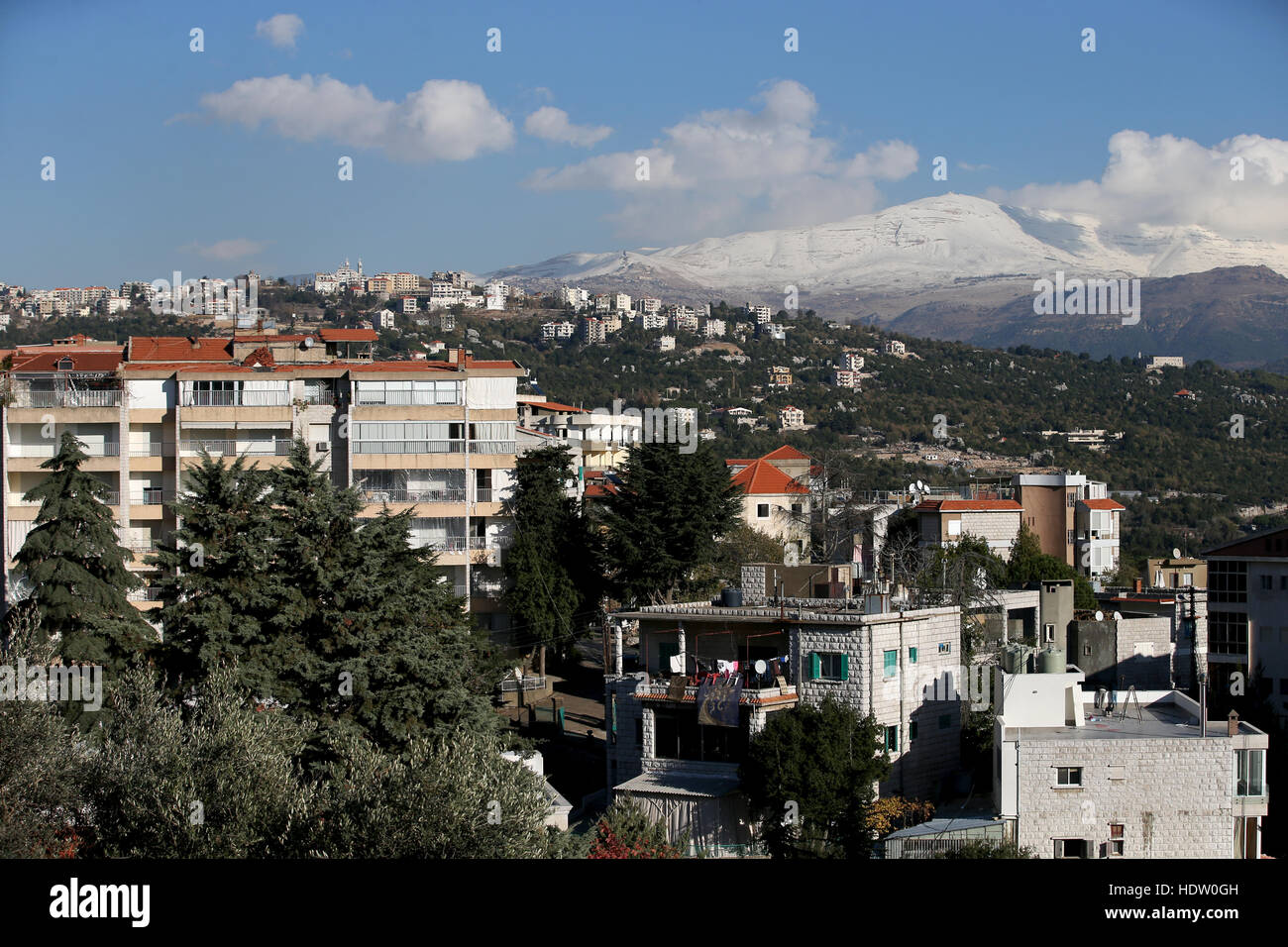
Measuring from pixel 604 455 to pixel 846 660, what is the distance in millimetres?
51413

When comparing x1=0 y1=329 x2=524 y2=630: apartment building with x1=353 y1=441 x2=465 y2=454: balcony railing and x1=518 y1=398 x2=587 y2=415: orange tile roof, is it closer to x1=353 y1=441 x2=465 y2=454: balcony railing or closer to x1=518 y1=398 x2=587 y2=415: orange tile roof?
x1=353 y1=441 x2=465 y2=454: balcony railing

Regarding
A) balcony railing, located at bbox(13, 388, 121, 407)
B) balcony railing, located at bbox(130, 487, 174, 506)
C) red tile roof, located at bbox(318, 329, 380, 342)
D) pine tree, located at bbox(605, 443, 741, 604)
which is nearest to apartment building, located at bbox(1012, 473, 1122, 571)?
pine tree, located at bbox(605, 443, 741, 604)

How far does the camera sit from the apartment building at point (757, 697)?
26219 millimetres

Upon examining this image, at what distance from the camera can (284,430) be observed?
44.2m

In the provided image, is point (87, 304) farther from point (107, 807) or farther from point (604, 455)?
point (107, 807)

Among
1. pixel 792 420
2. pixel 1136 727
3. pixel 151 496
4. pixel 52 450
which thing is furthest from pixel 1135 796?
pixel 792 420

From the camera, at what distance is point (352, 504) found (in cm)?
2919

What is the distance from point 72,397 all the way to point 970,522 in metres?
Result: 34.4

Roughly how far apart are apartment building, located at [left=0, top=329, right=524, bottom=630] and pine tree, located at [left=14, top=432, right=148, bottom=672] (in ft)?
42.7

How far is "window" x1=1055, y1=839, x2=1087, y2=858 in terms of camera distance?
21.7 metres

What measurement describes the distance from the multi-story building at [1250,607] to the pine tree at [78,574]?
26814 mm

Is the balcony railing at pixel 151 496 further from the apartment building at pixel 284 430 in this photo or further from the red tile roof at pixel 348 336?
the red tile roof at pixel 348 336

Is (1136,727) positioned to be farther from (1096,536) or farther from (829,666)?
(1096,536)
